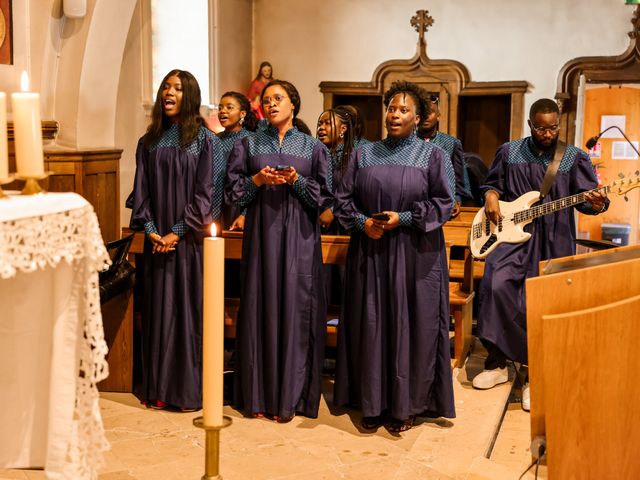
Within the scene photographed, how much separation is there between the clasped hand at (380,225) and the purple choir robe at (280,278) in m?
0.33

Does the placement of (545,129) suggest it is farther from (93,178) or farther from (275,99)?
(93,178)

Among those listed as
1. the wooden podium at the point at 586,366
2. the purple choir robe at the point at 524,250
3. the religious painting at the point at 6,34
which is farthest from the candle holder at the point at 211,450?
the religious painting at the point at 6,34

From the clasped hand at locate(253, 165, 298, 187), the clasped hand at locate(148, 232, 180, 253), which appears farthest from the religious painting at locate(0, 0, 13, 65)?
the clasped hand at locate(253, 165, 298, 187)

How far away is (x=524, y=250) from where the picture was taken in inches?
206

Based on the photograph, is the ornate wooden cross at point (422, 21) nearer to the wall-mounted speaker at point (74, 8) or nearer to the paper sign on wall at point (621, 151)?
the paper sign on wall at point (621, 151)

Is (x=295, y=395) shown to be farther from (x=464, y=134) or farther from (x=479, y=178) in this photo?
(x=464, y=134)

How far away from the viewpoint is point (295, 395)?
465cm

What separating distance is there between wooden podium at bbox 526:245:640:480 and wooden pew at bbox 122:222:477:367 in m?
2.44

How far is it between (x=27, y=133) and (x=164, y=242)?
2274mm

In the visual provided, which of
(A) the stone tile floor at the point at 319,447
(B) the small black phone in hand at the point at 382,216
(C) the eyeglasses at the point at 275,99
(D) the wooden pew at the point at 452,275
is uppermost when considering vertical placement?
(C) the eyeglasses at the point at 275,99

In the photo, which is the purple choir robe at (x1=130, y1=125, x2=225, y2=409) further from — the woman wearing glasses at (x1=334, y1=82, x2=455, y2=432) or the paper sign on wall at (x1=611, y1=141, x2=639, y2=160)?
the paper sign on wall at (x1=611, y1=141, x2=639, y2=160)

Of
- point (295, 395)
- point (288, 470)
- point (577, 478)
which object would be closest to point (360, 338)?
point (295, 395)

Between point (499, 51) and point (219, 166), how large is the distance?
6497mm

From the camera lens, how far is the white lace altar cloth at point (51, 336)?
7.75ft
